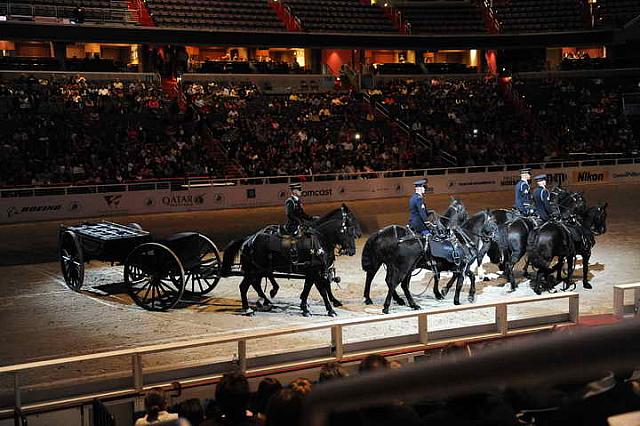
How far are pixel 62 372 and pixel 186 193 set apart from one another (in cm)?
1803

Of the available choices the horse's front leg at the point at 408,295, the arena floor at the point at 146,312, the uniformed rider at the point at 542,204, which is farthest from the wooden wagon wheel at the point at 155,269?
the uniformed rider at the point at 542,204

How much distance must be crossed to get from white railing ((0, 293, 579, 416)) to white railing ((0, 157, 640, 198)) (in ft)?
59.2

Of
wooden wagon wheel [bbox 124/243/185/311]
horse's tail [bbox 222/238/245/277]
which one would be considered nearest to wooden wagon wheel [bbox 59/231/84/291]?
wooden wagon wheel [bbox 124/243/185/311]

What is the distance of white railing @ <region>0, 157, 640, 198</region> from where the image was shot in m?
26.2

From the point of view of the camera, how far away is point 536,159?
3706cm

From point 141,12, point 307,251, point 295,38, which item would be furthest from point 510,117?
point 307,251

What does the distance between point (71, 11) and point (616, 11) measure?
30.0m

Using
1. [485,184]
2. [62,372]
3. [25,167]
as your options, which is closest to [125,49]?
[25,167]

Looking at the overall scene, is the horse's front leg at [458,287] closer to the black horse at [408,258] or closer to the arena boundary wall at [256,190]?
the black horse at [408,258]

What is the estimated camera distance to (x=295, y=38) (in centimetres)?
4075

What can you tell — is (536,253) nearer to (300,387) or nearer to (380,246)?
(380,246)

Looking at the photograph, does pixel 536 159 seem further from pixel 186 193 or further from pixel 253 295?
pixel 253 295

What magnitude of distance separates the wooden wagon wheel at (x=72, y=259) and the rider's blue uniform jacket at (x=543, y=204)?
7958 millimetres

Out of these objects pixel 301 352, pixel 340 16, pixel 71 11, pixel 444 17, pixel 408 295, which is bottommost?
pixel 408 295
